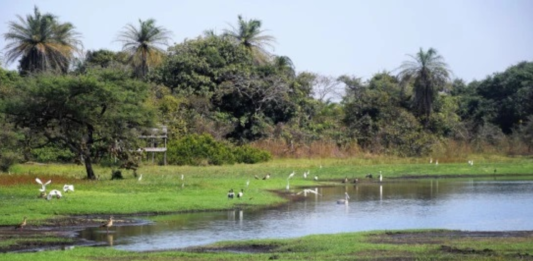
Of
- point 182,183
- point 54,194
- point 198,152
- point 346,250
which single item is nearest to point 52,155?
point 198,152

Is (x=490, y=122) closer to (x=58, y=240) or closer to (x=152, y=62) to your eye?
(x=152, y=62)

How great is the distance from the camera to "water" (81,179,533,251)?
30.4 meters

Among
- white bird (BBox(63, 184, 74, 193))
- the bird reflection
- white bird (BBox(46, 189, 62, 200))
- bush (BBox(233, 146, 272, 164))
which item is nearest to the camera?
the bird reflection

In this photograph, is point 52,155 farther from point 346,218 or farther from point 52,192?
point 346,218

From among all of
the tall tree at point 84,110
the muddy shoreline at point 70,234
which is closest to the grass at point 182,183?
the muddy shoreline at point 70,234

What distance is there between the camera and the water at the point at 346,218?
99.6ft

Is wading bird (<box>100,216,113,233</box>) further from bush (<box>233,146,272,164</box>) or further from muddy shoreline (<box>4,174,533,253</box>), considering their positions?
bush (<box>233,146,272,164</box>)

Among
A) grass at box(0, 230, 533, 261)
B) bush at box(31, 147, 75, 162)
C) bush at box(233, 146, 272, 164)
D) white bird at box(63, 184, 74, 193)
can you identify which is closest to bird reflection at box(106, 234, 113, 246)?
grass at box(0, 230, 533, 261)

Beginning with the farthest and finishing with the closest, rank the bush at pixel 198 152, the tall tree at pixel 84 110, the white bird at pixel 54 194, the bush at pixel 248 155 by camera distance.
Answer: the bush at pixel 248 155 → the bush at pixel 198 152 → the tall tree at pixel 84 110 → the white bird at pixel 54 194

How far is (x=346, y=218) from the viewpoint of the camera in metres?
35.8

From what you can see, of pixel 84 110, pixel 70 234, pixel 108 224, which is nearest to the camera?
pixel 70 234

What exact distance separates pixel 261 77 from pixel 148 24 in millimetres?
11055

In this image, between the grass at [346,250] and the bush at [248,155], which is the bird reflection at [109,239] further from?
the bush at [248,155]

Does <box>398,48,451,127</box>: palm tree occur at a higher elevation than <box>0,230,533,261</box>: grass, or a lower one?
higher
